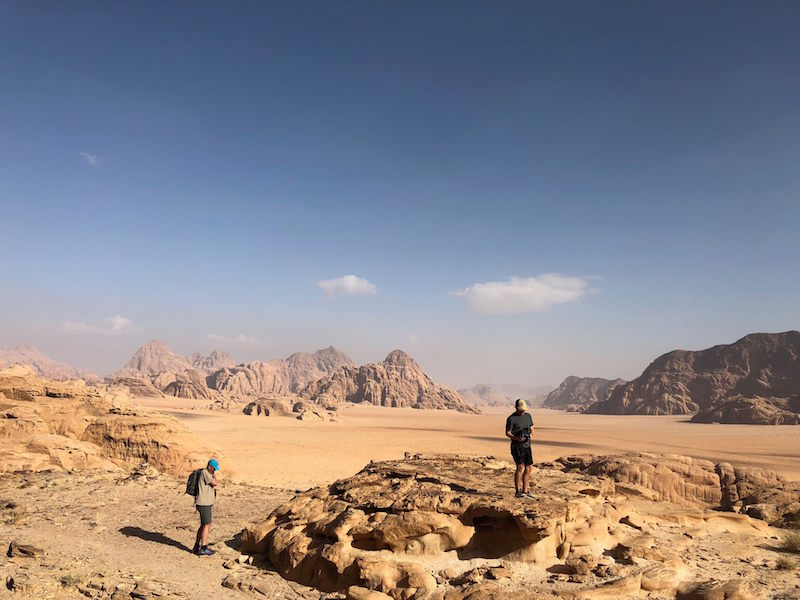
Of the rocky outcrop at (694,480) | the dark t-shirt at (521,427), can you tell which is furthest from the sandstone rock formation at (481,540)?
the rocky outcrop at (694,480)

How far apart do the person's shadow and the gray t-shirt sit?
1.16 m

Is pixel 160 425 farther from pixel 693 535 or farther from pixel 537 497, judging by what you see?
pixel 693 535

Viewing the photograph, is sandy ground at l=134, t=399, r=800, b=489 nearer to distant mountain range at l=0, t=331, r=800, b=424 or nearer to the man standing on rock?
the man standing on rock

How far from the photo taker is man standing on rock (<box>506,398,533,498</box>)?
841 cm

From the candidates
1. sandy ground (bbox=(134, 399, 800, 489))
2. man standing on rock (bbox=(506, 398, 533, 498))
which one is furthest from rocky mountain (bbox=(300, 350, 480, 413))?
man standing on rock (bbox=(506, 398, 533, 498))

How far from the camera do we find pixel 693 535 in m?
8.90

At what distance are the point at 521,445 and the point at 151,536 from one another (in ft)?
26.3

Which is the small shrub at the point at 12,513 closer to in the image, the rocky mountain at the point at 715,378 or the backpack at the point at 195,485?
the backpack at the point at 195,485

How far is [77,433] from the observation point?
1956 centimetres

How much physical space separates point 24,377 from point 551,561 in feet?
83.4

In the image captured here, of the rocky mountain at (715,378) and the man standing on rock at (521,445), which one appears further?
the rocky mountain at (715,378)

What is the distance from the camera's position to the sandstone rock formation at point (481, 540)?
6.77 metres

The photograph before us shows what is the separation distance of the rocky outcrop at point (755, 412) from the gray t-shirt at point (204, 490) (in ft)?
233

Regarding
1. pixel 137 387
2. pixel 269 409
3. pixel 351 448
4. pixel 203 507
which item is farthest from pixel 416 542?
pixel 137 387
